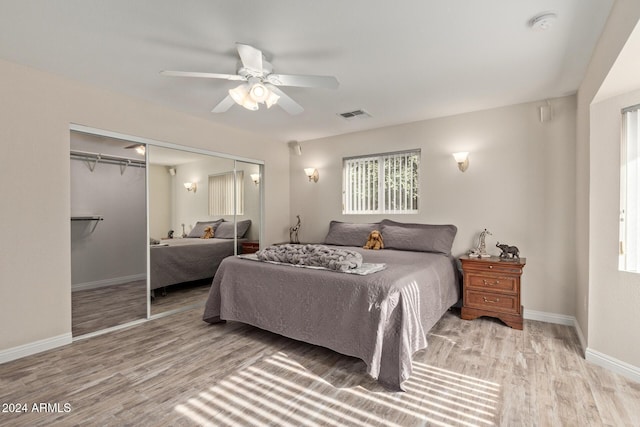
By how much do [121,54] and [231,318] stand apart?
250 centimetres

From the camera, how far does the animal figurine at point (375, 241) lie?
12.9 feet

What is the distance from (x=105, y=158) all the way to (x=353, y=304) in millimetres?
3309

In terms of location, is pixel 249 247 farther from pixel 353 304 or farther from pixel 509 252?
pixel 509 252

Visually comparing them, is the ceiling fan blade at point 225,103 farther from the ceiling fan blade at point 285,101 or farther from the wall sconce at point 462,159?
the wall sconce at point 462,159

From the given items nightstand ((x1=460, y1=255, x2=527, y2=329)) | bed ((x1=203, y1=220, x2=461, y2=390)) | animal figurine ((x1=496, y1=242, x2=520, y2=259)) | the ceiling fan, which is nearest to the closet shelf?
bed ((x1=203, y1=220, x2=461, y2=390))

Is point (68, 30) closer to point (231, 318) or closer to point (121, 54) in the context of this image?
point (121, 54)

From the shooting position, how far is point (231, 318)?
9.93 feet

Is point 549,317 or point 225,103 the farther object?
point 549,317

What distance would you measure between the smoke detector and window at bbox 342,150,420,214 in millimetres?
2214

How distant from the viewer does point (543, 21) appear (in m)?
1.90

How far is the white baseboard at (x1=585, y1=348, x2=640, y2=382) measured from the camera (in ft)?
7.04

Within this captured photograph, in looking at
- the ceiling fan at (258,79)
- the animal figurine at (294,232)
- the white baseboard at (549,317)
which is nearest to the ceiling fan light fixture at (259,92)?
the ceiling fan at (258,79)

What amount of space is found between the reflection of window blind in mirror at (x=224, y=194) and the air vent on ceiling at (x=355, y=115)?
178 centimetres

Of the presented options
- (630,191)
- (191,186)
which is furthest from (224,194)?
(630,191)
